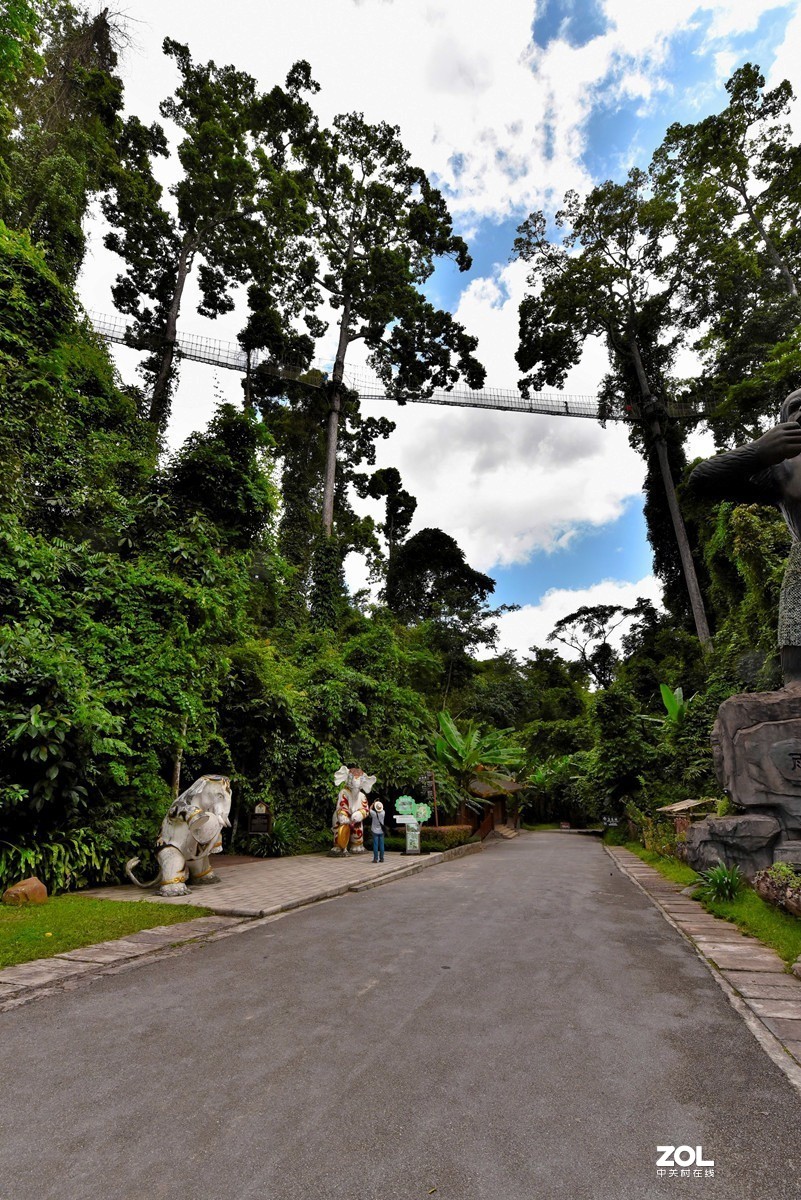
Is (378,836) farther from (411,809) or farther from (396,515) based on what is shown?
(396,515)

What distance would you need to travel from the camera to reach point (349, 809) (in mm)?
13148

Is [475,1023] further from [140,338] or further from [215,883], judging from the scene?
[140,338]

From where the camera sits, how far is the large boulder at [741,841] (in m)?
7.55

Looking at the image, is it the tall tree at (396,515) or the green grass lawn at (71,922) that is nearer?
the green grass lawn at (71,922)

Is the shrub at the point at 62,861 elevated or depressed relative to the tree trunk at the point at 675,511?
depressed

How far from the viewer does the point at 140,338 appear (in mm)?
Answer: 21562

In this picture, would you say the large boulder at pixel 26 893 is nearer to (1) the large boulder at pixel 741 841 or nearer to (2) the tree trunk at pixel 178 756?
(2) the tree trunk at pixel 178 756

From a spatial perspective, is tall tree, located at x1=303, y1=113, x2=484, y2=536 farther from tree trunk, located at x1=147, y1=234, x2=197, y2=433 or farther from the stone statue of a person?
the stone statue of a person

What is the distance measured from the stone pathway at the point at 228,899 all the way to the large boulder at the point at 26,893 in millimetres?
790

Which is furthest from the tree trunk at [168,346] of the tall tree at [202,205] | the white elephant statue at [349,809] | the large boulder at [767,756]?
the large boulder at [767,756]

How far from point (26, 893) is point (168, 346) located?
19872mm

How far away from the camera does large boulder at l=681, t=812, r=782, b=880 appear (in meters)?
7.55

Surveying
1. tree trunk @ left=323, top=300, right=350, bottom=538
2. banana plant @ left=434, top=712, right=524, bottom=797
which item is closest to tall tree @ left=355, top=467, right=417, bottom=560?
tree trunk @ left=323, top=300, right=350, bottom=538
